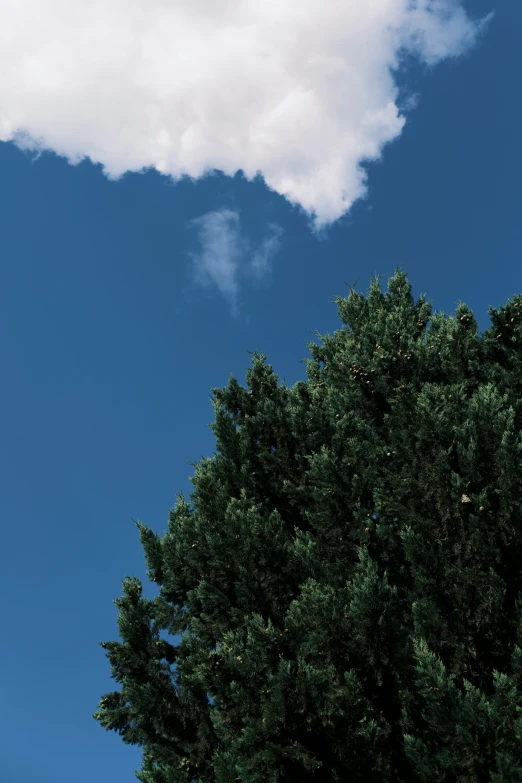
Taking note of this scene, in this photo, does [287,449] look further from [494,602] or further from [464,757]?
[464,757]

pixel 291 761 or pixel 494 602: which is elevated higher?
pixel 494 602

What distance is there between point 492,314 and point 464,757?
9.16 m

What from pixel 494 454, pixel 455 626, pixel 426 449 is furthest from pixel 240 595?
pixel 494 454

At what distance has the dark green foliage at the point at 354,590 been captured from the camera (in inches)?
265

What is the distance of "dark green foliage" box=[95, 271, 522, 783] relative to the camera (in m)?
6.73

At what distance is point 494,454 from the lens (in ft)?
28.0

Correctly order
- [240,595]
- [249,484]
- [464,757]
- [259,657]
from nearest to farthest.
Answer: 1. [464,757]
2. [259,657]
3. [240,595]
4. [249,484]

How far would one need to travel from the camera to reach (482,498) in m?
8.14

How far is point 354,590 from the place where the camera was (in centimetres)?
748

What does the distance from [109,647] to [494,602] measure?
681cm

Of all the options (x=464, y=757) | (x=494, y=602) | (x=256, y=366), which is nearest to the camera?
(x=464, y=757)

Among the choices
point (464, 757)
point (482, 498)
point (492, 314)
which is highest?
point (492, 314)

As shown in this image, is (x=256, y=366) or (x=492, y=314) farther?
(x=256, y=366)

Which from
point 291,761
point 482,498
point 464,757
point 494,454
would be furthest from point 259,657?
point 494,454
